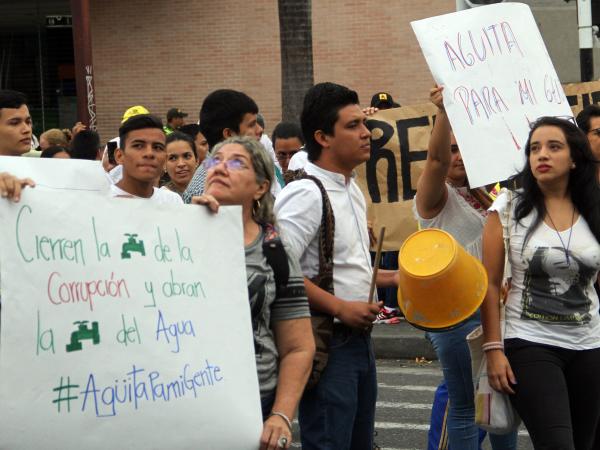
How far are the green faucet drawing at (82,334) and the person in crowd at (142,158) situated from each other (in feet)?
5.70

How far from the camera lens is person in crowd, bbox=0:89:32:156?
5.78 meters

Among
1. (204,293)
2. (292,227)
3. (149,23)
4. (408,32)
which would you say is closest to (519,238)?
(292,227)

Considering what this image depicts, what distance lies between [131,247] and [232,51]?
18059 mm

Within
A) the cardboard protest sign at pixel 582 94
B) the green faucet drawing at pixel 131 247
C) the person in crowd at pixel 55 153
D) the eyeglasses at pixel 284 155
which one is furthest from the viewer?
the person in crowd at pixel 55 153

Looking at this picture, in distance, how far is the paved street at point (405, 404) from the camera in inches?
280

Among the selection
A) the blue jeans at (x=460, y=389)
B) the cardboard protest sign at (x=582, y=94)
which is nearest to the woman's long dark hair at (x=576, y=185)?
the blue jeans at (x=460, y=389)

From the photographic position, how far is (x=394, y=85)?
20.4 meters

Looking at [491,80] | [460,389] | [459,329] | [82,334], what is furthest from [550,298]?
[82,334]

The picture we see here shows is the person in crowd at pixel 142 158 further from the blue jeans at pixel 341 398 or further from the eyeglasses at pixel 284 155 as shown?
the eyeglasses at pixel 284 155

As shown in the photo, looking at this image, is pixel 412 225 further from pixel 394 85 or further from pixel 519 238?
pixel 394 85

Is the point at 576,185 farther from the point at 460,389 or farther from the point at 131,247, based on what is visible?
the point at 131,247

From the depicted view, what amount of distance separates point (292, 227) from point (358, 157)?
1.52 feet

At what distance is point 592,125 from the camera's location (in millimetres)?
6562

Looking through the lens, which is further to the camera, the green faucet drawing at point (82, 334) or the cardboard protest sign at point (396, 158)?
the cardboard protest sign at point (396, 158)
